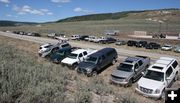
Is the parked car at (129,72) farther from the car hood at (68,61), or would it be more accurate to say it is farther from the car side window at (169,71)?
the car hood at (68,61)

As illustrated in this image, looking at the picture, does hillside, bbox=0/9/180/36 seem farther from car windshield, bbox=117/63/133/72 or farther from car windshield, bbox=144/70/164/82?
car windshield, bbox=144/70/164/82

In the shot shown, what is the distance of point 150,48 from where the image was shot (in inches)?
1631

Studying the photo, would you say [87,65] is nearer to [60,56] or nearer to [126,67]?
[126,67]

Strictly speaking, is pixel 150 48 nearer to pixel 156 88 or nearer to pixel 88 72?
pixel 88 72

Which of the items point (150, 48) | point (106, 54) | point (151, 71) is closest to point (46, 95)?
point (151, 71)

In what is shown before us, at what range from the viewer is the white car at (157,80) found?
15086 millimetres

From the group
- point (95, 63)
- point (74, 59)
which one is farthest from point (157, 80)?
point (74, 59)

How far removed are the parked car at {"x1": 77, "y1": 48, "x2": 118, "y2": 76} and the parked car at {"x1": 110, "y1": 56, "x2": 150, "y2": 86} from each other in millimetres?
2562

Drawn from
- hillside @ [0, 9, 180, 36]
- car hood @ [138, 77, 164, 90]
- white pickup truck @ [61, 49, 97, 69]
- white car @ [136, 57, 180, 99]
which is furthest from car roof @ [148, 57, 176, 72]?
hillside @ [0, 9, 180, 36]

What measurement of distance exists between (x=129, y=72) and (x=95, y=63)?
13.1ft

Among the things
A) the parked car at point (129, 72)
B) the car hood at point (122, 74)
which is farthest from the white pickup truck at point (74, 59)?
the car hood at point (122, 74)

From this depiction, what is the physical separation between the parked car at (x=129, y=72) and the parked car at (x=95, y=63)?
8.41ft

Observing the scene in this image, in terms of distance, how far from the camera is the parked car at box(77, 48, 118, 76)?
67.4 ft

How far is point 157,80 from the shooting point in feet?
52.3
